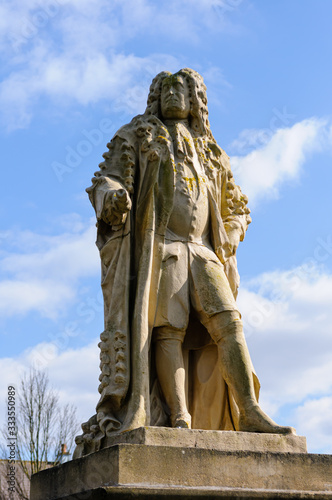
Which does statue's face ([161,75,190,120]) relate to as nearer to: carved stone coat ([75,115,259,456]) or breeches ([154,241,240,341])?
carved stone coat ([75,115,259,456])

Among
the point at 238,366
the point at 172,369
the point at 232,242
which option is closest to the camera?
the point at 238,366

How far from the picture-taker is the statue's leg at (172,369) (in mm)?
7465

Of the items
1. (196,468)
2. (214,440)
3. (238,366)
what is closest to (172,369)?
(238,366)

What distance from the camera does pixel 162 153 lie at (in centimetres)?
809

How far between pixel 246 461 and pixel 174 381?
45.6 inches

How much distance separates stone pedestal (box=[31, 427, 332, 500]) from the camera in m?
6.29

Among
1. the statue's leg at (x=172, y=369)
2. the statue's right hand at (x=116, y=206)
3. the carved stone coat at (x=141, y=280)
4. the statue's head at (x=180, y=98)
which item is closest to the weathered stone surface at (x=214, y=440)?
the carved stone coat at (x=141, y=280)

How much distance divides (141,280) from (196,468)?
6.19ft

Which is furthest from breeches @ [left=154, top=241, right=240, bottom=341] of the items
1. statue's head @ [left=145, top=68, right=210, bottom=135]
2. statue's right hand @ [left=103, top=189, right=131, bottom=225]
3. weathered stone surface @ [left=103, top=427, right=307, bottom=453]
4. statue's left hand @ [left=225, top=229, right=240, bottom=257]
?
statue's head @ [left=145, top=68, right=210, bottom=135]

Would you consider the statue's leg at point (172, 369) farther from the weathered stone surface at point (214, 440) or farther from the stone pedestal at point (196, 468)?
the stone pedestal at point (196, 468)

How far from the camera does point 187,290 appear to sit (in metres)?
7.83

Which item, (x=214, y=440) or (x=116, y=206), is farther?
(x=116, y=206)

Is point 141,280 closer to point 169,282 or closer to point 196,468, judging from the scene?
point 169,282

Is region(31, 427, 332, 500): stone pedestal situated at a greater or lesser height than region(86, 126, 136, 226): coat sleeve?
lesser
